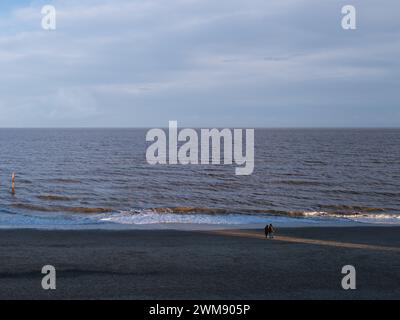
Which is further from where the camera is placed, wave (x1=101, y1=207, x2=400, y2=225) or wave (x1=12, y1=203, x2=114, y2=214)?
wave (x1=12, y1=203, x2=114, y2=214)

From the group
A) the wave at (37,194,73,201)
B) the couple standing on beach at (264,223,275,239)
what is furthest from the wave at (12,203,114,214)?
the couple standing on beach at (264,223,275,239)

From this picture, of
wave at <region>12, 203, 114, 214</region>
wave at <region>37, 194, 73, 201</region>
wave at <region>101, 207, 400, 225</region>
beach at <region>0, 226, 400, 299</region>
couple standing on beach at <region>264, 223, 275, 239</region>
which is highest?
wave at <region>37, 194, 73, 201</region>

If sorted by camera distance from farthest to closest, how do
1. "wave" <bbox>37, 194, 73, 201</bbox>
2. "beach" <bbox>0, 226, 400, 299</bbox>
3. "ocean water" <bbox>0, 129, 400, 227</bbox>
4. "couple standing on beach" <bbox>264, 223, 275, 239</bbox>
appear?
"wave" <bbox>37, 194, 73, 201</bbox>
"ocean water" <bbox>0, 129, 400, 227</bbox>
"couple standing on beach" <bbox>264, 223, 275, 239</bbox>
"beach" <bbox>0, 226, 400, 299</bbox>

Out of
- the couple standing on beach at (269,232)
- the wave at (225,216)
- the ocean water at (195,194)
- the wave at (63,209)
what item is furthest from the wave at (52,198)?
the couple standing on beach at (269,232)

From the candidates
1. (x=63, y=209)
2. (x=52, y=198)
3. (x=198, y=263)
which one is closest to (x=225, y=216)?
(x=63, y=209)

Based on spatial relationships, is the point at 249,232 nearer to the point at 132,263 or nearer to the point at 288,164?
the point at 132,263

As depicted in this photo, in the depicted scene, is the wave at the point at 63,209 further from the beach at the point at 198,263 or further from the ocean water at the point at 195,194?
the beach at the point at 198,263

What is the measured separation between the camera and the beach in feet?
39.3

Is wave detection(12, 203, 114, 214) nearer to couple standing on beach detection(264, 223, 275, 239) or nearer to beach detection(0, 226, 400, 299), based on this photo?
beach detection(0, 226, 400, 299)

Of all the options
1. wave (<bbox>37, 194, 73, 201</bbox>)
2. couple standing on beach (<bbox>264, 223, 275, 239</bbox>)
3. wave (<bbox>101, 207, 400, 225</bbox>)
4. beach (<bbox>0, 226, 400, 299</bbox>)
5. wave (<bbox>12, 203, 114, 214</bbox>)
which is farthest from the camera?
wave (<bbox>37, 194, 73, 201</bbox>)

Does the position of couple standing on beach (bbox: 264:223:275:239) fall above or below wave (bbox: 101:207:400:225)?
below

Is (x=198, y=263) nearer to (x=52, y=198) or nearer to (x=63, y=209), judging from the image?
(x=63, y=209)

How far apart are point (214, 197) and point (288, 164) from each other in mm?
25828
